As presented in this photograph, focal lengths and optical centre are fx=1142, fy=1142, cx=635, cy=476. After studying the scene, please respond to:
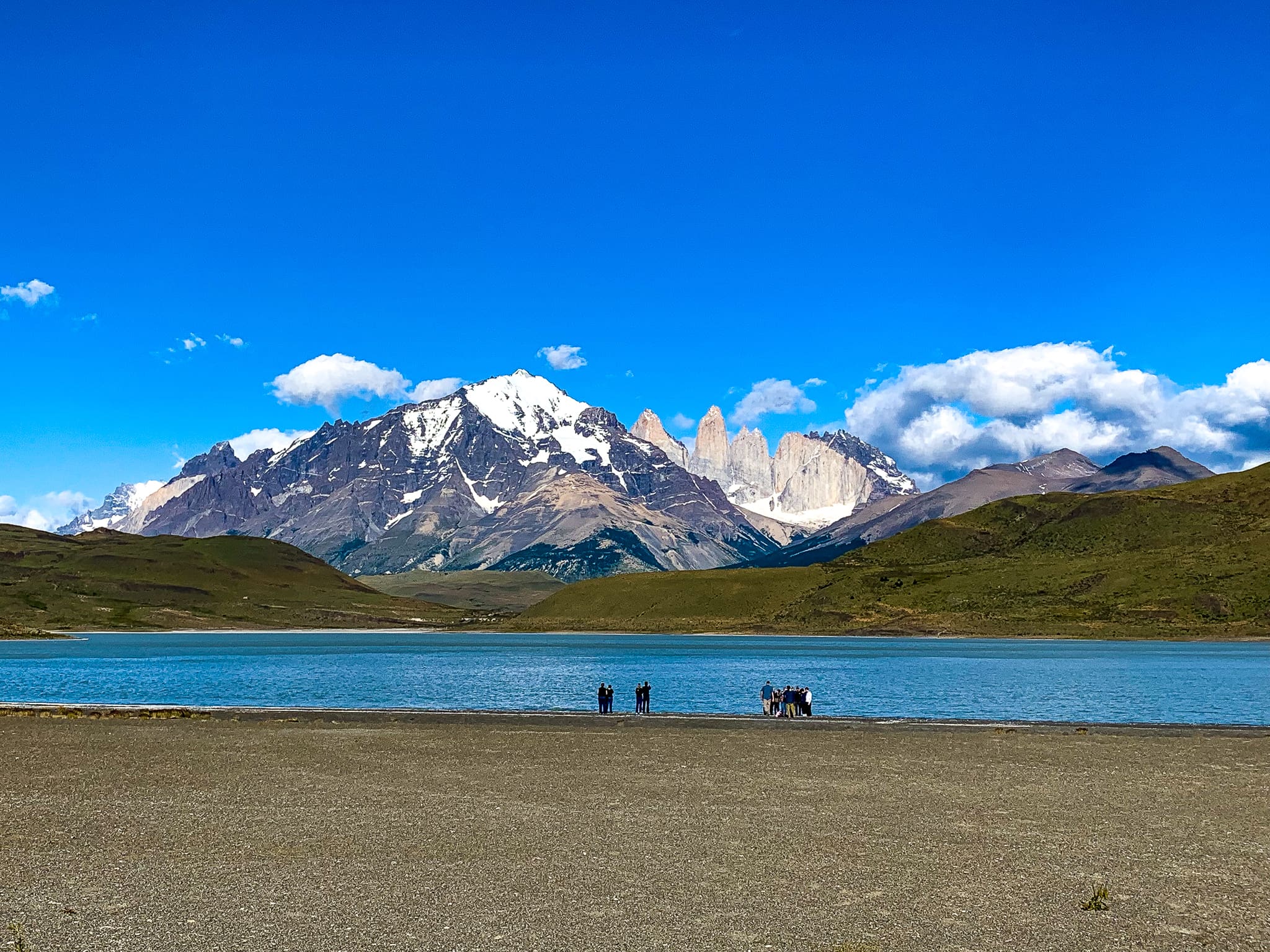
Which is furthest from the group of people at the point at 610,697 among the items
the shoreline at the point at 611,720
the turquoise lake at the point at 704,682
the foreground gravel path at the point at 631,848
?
the foreground gravel path at the point at 631,848

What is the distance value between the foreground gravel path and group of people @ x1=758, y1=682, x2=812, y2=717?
18.6 metres

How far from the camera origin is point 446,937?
1983 centimetres

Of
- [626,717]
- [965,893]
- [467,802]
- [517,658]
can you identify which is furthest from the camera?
[517,658]

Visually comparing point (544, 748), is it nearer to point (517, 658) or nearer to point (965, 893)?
point (965, 893)

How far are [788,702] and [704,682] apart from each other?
53.8 m

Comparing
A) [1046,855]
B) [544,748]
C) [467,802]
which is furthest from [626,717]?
[1046,855]

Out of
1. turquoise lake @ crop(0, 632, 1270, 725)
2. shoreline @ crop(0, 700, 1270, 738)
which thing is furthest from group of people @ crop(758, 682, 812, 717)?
turquoise lake @ crop(0, 632, 1270, 725)

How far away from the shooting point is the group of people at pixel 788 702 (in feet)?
223

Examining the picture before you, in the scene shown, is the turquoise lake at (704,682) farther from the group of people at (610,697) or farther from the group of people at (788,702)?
the group of people at (610,697)

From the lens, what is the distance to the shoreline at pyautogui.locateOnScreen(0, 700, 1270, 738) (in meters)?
Answer: 58.6

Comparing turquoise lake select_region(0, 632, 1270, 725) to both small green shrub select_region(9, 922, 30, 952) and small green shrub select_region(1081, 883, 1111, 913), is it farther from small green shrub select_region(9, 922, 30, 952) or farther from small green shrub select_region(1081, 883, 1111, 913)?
small green shrub select_region(9, 922, 30, 952)

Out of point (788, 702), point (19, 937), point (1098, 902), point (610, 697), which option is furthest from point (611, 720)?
point (19, 937)

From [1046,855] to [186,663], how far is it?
15882 cm

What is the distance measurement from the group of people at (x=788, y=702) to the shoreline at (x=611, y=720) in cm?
171
